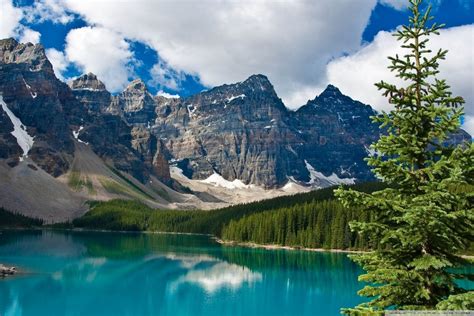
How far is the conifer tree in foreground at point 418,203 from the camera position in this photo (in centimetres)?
1310

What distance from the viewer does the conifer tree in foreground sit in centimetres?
1310

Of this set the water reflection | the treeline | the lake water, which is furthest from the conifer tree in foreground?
the treeline

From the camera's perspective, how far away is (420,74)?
14789 millimetres

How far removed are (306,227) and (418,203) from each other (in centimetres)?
12981

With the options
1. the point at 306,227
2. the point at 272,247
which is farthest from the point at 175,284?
the point at 306,227

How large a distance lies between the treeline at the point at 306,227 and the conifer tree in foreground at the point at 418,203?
107 m

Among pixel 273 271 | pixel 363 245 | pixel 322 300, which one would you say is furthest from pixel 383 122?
pixel 363 245

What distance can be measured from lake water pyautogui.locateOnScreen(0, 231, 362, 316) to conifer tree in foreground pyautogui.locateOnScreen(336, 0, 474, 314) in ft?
138

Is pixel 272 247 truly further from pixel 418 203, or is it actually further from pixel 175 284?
pixel 418 203

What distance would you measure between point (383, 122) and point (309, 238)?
4840 inches

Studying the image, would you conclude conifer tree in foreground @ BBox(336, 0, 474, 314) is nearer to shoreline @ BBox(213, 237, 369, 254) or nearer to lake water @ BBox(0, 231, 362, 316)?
lake water @ BBox(0, 231, 362, 316)

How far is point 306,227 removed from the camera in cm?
14075


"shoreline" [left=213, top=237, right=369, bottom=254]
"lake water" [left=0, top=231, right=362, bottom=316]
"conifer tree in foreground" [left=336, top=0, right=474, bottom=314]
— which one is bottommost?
"lake water" [left=0, top=231, right=362, bottom=316]

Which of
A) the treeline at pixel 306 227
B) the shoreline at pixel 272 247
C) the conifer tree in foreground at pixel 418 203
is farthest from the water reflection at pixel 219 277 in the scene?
the conifer tree in foreground at pixel 418 203
